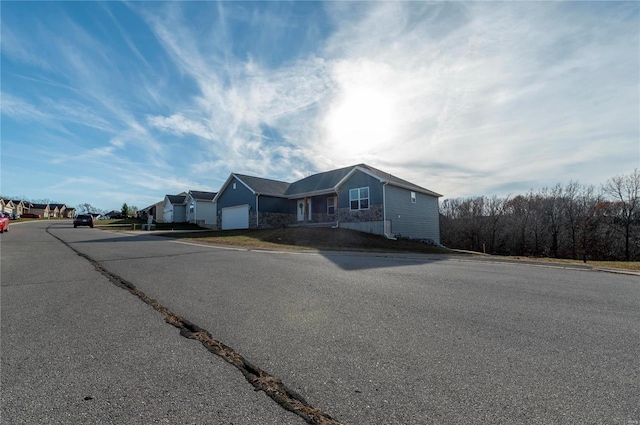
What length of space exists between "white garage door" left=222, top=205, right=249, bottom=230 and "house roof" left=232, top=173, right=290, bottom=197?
1.91 meters

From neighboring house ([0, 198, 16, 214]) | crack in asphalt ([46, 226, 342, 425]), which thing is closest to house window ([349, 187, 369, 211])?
crack in asphalt ([46, 226, 342, 425])

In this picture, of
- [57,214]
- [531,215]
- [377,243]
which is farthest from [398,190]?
[57,214]

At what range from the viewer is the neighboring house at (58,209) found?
314 feet

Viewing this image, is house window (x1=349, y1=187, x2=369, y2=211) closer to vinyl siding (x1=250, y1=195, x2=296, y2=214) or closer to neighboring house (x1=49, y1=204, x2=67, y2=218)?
vinyl siding (x1=250, y1=195, x2=296, y2=214)

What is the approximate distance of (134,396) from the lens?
7.95 ft

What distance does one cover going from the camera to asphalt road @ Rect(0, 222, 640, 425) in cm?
227

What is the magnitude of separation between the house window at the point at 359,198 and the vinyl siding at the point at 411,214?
160cm

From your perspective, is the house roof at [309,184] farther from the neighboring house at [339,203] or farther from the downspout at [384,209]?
the downspout at [384,209]

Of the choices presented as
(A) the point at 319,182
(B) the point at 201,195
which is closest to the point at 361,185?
(A) the point at 319,182

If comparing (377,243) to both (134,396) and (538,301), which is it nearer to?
(538,301)

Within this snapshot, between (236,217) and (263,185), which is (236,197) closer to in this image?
(236,217)

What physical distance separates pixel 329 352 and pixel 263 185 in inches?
1076

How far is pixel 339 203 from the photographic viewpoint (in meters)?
24.4

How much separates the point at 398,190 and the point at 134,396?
71.1ft
